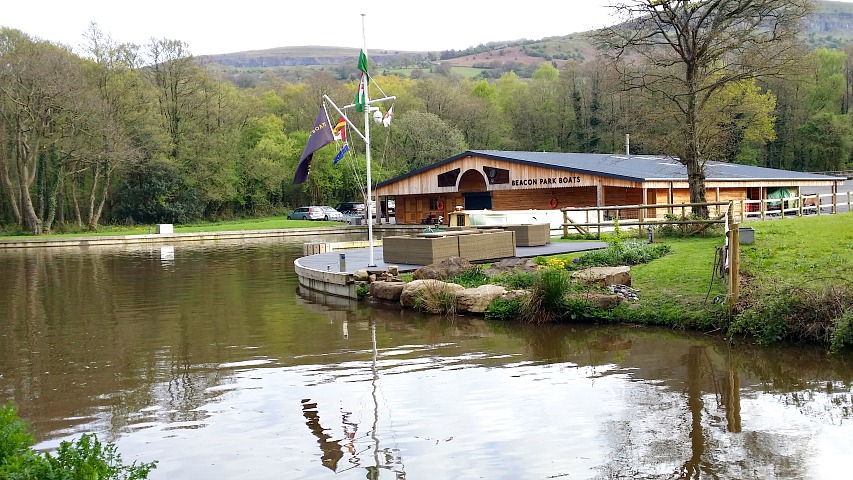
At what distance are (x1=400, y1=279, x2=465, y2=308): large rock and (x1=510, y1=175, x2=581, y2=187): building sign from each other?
71.8 ft

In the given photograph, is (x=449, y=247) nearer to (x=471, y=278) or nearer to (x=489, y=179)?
(x=471, y=278)

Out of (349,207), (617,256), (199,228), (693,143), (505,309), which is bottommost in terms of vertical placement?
(505,309)

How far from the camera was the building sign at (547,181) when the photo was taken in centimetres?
3584

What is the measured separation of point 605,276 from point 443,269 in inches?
147

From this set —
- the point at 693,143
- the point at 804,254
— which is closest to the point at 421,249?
the point at 804,254

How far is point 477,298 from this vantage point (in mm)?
13898

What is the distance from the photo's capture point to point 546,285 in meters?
12.9

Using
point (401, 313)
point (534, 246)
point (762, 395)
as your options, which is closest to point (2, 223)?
point (534, 246)

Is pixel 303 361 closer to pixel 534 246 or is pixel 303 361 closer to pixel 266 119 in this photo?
pixel 534 246

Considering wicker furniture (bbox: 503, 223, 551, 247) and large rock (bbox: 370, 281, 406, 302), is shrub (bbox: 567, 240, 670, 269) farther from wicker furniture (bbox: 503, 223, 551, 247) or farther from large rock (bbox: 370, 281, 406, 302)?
wicker furniture (bbox: 503, 223, 551, 247)

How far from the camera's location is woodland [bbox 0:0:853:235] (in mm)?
46625

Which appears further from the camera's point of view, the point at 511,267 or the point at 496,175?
the point at 496,175

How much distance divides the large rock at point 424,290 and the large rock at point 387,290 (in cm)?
29

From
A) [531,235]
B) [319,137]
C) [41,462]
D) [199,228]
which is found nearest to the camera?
[41,462]
